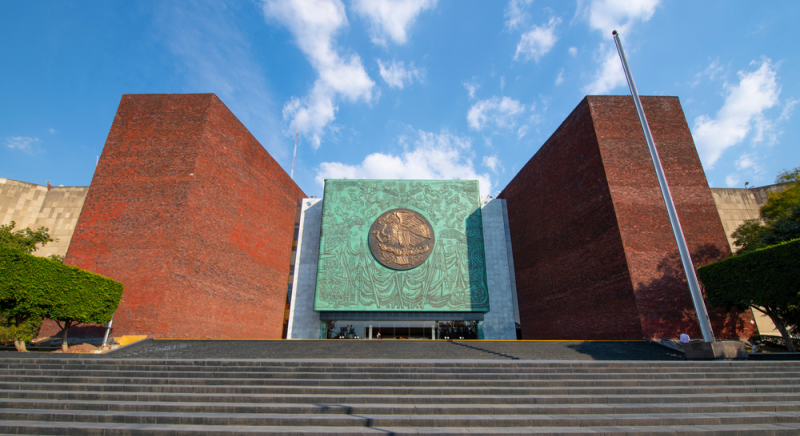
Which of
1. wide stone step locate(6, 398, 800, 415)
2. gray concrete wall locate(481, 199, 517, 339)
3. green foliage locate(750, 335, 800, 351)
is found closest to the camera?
wide stone step locate(6, 398, 800, 415)

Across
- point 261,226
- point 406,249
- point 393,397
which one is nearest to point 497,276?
point 406,249

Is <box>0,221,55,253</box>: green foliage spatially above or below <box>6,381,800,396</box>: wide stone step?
above

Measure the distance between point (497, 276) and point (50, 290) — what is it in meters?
21.4

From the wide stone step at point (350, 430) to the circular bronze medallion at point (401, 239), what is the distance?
54.1 ft

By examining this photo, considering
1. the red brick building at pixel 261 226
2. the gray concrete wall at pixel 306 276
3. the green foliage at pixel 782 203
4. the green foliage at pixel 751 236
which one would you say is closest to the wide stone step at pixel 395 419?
the red brick building at pixel 261 226

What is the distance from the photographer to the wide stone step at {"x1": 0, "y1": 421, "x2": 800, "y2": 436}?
17.7 ft

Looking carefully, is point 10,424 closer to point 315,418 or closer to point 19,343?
point 315,418

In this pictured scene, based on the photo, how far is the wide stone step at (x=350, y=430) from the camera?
539cm

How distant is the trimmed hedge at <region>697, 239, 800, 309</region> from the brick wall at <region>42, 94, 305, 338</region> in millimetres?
22093

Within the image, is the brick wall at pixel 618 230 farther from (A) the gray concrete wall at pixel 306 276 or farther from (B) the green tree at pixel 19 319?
(B) the green tree at pixel 19 319

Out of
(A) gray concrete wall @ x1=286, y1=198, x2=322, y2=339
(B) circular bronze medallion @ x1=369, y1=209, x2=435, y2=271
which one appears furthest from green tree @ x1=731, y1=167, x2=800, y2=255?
(A) gray concrete wall @ x1=286, y1=198, x2=322, y2=339

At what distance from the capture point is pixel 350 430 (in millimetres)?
5582

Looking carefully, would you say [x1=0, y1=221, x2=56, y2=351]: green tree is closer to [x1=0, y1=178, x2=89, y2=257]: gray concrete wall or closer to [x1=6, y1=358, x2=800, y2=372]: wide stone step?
[x1=6, y1=358, x2=800, y2=372]: wide stone step

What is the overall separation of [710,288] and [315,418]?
53.2 ft
